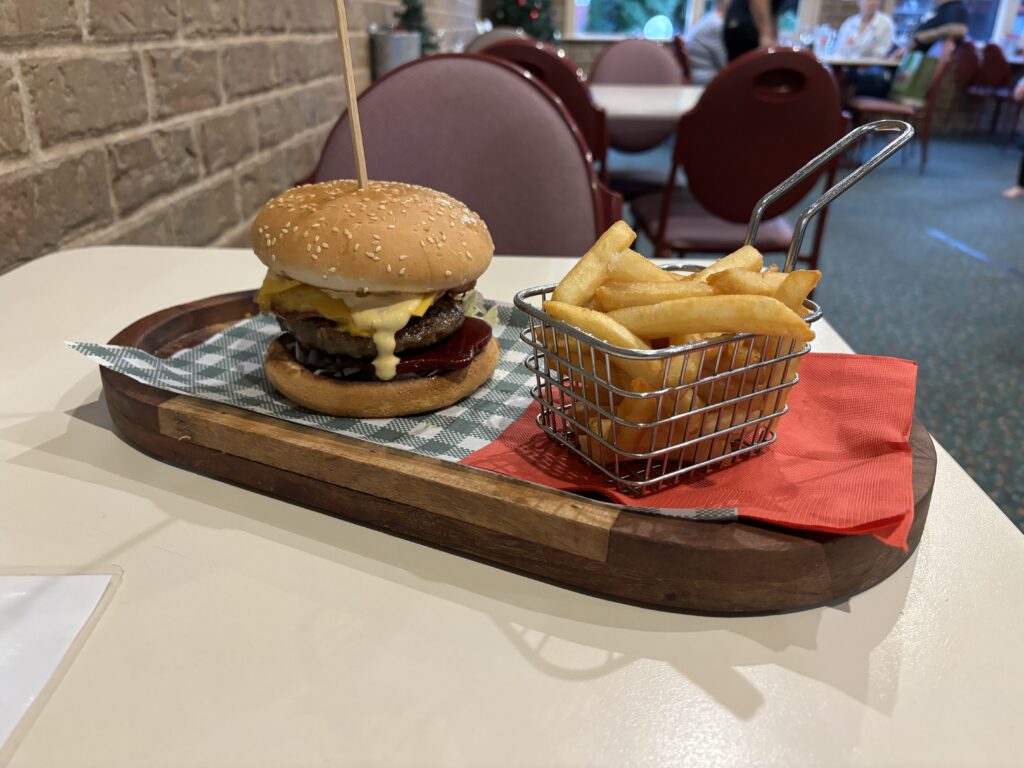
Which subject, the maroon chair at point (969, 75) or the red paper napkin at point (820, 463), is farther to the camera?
the maroon chair at point (969, 75)

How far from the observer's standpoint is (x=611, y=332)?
707 mm

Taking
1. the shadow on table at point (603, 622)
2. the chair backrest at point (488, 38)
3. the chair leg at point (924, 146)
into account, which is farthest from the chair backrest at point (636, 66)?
the shadow on table at point (603, 622)

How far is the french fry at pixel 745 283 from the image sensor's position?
2.45 feet

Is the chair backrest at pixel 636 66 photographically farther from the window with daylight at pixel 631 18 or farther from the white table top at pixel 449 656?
the window with daylight at pixel 631 18

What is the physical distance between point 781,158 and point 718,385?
2.31 m

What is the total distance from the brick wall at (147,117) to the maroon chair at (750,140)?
1.53m

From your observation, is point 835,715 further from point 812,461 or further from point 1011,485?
point 1011,485

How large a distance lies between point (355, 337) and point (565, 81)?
2349 mm

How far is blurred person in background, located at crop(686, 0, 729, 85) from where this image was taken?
726 cm

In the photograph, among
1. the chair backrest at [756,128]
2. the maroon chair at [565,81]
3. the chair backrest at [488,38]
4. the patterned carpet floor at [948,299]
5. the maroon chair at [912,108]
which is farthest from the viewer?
the maroon chair at [912,108]

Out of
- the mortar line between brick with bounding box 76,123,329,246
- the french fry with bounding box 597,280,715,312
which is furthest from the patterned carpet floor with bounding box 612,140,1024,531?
the mortar line between brick with bounding box 76,123,329,246

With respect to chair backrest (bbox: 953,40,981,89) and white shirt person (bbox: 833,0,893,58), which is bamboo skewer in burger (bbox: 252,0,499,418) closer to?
white shirt person (bbox: 833,0,893,58)

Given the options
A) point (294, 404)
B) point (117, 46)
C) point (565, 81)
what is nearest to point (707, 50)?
point (565, 81)

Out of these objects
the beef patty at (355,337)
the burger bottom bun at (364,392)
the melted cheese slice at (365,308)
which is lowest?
the burger bottom bun at (364,392)
